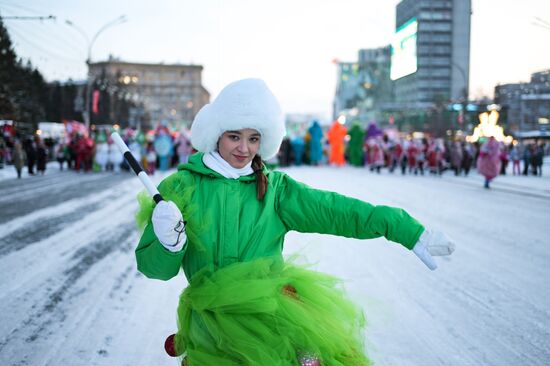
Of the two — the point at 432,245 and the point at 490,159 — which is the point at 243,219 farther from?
the point at 490,159

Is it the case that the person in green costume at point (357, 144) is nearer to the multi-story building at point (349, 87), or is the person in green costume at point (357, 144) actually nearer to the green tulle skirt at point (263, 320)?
the green tulle skirt at point (263, 320)

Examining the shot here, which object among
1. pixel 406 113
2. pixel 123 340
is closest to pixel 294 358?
pixel 123 340

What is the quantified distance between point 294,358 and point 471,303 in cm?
343

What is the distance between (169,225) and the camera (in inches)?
81.6

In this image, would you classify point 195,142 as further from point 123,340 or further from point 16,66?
point 16,66

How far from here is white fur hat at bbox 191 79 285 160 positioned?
2.49 meters

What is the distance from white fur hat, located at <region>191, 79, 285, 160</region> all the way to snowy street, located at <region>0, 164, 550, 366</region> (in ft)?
1.96

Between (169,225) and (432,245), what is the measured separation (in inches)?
41.6

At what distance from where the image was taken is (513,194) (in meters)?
15.9

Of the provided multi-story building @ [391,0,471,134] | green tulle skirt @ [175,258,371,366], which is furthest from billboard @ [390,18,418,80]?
green tulle skirt @ [175,258,371,366]

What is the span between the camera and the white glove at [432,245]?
87.0 inches

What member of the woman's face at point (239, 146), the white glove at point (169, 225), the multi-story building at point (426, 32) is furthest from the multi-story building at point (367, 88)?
the white glove at point (169, 225)

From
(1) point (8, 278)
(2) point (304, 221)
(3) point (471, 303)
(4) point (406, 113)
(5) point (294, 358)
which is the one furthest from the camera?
(4) point (406, 113)

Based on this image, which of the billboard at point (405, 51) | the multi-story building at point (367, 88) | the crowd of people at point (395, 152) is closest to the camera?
the billboard at point (405, 51)
